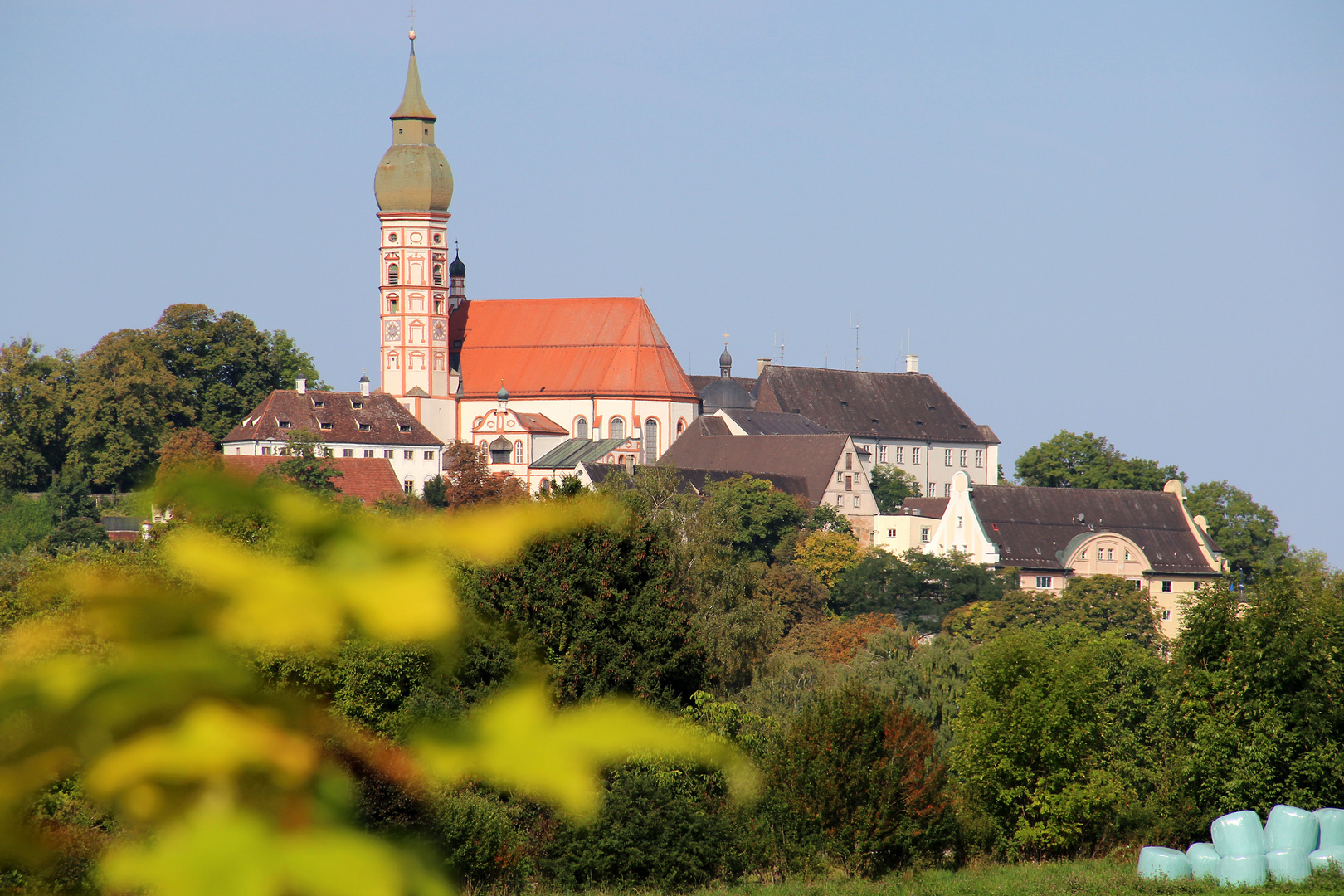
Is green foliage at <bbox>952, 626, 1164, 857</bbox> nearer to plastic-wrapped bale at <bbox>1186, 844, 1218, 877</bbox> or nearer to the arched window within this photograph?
plastic-wrapped bale at <bbox>1186, 844, 1218, 877</bbox>

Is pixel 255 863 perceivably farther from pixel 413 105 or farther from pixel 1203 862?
pixel 413 105

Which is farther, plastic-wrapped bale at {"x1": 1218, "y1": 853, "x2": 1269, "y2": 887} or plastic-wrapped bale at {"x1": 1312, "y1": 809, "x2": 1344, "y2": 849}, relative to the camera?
plastic-wrapped bale at {"x1": 1312, "y1": 809, "x2": 1344, "y2": 849}

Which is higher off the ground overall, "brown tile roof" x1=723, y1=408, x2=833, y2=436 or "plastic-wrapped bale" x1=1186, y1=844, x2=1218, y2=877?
"brown tile roof" x1=723, y1=408, x2=833, y2=436

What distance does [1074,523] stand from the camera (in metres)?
96.5

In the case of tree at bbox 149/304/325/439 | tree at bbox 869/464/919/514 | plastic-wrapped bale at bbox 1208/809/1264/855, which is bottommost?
plastic-wrapped bale at bbox 1208/809/1264/855

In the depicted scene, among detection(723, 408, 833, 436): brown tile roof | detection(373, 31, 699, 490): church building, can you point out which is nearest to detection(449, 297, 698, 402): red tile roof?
detection(373, 31, 699, 490): church building

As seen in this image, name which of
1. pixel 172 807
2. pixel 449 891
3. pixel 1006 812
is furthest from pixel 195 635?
pixel 1006 812

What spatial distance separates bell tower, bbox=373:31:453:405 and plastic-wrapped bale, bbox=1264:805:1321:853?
9458cm

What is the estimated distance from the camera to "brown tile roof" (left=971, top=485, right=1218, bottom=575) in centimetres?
9388

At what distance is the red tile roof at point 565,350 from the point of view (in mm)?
114750

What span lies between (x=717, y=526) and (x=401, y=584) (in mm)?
60438

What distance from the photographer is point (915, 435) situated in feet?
397

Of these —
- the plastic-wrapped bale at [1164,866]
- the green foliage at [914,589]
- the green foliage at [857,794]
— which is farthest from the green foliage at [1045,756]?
the green foliage at [914,589]

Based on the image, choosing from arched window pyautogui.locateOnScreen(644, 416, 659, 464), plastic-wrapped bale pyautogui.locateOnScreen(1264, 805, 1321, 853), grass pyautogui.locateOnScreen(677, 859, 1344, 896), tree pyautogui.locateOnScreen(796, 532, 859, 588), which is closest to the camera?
grass pyautogui.locateOnScreen(677, 859, 1344, 896)
